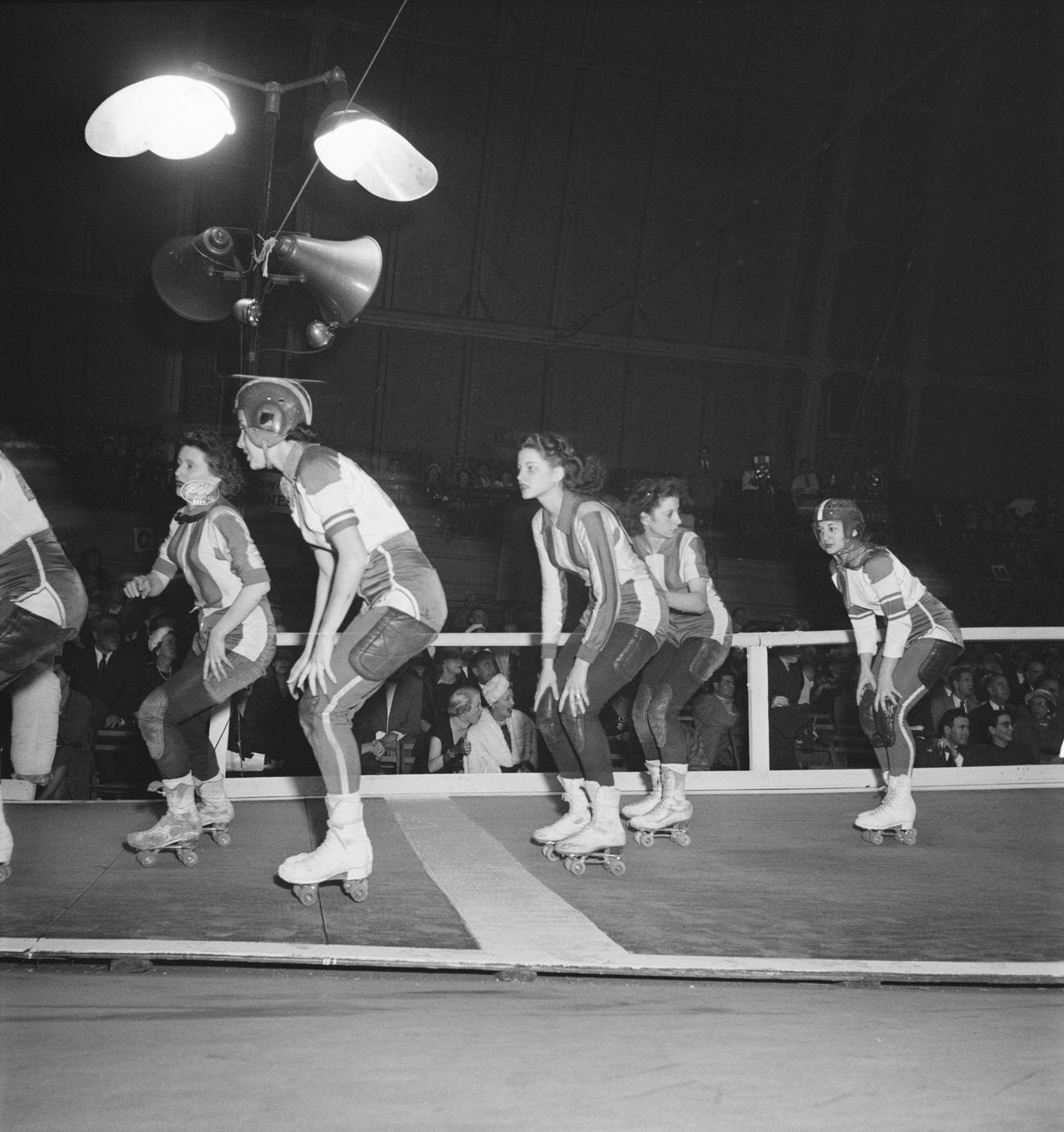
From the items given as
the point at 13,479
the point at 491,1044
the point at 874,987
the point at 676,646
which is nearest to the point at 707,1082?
the point at 491,1044

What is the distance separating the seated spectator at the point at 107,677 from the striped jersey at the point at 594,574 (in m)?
2.97

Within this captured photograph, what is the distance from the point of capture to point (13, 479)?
3.39m

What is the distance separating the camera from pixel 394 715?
6.53 metres

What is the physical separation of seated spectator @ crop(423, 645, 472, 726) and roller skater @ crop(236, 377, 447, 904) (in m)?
3.00

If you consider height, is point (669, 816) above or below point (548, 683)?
below

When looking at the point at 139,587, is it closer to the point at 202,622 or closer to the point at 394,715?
the point at 202,622

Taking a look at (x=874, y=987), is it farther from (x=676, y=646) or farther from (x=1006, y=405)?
(x=1006, y=405)

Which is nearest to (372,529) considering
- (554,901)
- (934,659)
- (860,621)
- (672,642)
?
(554,901)

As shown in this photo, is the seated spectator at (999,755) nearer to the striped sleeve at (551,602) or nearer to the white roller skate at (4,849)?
the striped sleeve at (551,602)

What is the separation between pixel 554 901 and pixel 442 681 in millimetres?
3541

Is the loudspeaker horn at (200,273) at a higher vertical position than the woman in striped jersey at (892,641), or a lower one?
higher

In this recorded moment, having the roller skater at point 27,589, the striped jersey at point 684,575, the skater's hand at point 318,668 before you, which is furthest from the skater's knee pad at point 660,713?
the roller skater at point 27,589

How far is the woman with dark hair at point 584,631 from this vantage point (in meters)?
3.99

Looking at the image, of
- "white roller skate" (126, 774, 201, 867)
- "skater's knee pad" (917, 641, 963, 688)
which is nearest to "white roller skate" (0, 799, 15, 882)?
"white roller skate" (126, 774, 201, 867)
